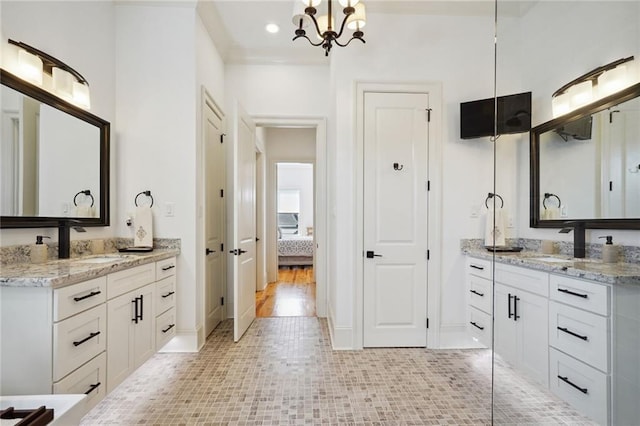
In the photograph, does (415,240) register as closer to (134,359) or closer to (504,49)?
(504,49)

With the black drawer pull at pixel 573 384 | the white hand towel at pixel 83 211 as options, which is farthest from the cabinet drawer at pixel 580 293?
the white hand towel at pixel 83 211

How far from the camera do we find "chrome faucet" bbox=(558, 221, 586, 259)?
6.23ft

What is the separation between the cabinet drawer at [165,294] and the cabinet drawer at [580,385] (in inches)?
106

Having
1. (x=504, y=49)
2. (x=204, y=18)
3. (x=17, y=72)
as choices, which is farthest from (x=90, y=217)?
(x=504, y=49)

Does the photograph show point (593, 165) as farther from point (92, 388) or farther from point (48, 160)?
point (48, 160)

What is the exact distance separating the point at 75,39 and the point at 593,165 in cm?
352

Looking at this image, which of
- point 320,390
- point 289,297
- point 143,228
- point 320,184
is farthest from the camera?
point 289,297

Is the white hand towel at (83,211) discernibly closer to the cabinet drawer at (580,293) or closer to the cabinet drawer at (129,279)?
the cabinet drawer at (129,279)

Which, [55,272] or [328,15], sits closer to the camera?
[55,272]

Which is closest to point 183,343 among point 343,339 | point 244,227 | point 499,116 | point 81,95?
point 244,227

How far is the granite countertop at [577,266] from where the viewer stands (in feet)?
4.87

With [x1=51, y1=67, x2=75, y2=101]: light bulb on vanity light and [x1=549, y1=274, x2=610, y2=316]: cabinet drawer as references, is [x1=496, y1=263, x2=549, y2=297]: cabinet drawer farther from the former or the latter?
[x1=51, y1=67, x2=75, y2=101]: light bulb on vanity light

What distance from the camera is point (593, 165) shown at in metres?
1.73

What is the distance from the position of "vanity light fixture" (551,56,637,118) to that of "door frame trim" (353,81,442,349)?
3.16ft
